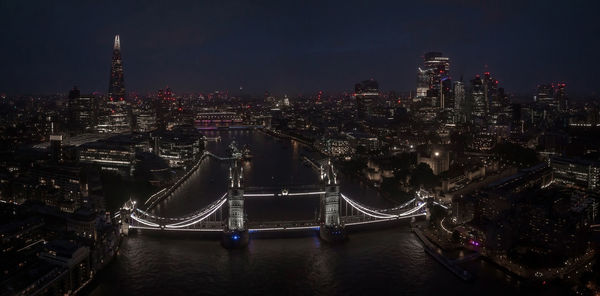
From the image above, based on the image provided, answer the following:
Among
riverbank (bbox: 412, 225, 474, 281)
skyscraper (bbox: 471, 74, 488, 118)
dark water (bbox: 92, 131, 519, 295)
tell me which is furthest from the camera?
skyscraper (bbox: 471, 74, 488, 118)

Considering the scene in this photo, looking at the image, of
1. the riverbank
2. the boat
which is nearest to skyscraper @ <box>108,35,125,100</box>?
the boat

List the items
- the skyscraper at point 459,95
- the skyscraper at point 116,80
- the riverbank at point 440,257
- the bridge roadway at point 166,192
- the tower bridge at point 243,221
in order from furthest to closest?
1. the skyscraper at point 459,95
2. the skyscraper at point 116,80
3. the bridge roadway at point 166,192
4. the tower bridge at point 243,221
5. the riverbank at point 440,257

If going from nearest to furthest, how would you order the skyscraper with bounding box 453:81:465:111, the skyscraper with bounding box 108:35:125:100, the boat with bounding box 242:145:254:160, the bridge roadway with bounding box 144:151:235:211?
1. the bridge roadway with bounding box 144:151:235:211
2. the boat with bounding box 242:145:254:160
3. the skyscraper with bounding box 108:35:125:100
4. the skyscraper with bounding box 453:81:465:111

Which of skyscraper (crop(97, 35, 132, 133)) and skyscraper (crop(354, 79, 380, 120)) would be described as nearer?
skyscraper (crop(97, 35, 132, 133))

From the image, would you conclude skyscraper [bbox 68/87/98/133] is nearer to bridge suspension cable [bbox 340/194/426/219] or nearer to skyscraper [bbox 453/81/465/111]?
bridge suspension cable [bbox 340/194/426/219]

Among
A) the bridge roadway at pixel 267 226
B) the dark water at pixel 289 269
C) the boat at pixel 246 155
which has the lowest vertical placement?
the dark water at pixel 289 269

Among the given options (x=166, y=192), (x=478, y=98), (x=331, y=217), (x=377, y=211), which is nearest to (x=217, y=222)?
(x=331, y=217)

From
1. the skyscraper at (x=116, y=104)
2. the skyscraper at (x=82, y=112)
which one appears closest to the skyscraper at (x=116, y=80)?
the skyscraper at (x=116, y=104)

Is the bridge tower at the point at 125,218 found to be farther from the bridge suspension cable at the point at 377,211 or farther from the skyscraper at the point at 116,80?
the skyscraper at the point at 116,80
